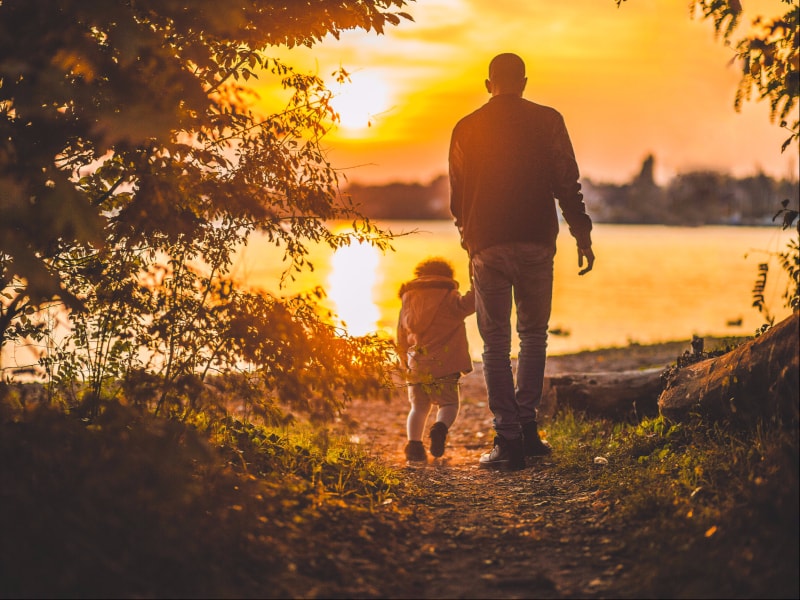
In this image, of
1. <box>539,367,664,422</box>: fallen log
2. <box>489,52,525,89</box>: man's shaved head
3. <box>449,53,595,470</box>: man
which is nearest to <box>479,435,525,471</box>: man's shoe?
<box>449,53,595,470</box>: man

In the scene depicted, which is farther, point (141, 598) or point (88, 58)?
point (88, 58)

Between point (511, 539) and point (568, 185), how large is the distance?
2.70 metres

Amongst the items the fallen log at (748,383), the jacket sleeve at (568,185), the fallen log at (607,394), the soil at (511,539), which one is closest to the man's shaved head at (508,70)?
the jacket sleeve at (568,185)

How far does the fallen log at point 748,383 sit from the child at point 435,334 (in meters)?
2.06

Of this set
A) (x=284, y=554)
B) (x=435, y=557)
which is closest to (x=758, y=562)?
(x=435, y=557)

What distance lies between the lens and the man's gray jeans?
226 inches

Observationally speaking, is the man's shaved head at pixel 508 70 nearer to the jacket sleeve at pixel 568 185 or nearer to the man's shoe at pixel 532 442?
the jacket sleeve at pixel 568 185

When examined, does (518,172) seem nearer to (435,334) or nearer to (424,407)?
(435,334)

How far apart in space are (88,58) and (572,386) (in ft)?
19.6

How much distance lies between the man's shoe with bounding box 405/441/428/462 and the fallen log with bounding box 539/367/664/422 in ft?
5.78

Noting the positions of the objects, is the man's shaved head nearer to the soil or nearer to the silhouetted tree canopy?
the silhouetted tree canopy

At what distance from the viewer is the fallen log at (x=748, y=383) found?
418cm

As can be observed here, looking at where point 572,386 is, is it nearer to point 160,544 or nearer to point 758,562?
point 758,562

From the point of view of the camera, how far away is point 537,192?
224 inches
